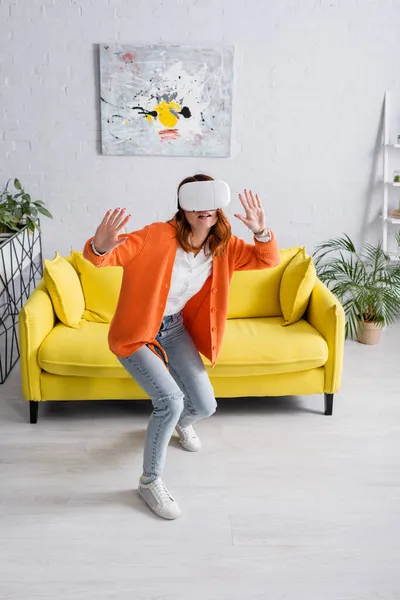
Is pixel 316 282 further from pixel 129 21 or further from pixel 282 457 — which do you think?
pixel 129 21

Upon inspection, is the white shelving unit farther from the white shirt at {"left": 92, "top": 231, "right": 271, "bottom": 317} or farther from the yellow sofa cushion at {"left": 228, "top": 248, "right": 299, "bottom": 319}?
the white shirt at {"left": 92, "top": 231, "right": 271, "bottom": 317}

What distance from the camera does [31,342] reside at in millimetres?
2979

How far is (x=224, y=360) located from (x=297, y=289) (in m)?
0.61

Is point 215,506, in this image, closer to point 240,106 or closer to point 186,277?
point 186,277

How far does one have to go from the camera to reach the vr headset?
2.29 metres

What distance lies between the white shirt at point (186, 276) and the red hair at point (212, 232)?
36 mm

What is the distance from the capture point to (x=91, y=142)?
438cm

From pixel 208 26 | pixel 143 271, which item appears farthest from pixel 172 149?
pixel 143 271

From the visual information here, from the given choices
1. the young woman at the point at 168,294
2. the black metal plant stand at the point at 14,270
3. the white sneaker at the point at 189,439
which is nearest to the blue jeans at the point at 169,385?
the young woman at the point at 168,294

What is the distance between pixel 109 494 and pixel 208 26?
3.04m

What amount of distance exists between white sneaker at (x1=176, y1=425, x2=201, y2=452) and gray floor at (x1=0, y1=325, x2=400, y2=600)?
1.9 inches

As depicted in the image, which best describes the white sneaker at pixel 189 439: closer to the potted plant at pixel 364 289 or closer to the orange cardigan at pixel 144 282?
the orange cardigan at pixel 144 282

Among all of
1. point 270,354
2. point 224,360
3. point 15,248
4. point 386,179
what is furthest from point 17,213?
point 386,179

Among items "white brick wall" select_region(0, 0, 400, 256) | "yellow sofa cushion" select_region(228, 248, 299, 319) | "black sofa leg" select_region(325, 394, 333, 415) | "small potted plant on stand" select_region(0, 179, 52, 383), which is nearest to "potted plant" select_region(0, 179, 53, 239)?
"small potted plant on stand" select_region(0, 179, 52, 383)
